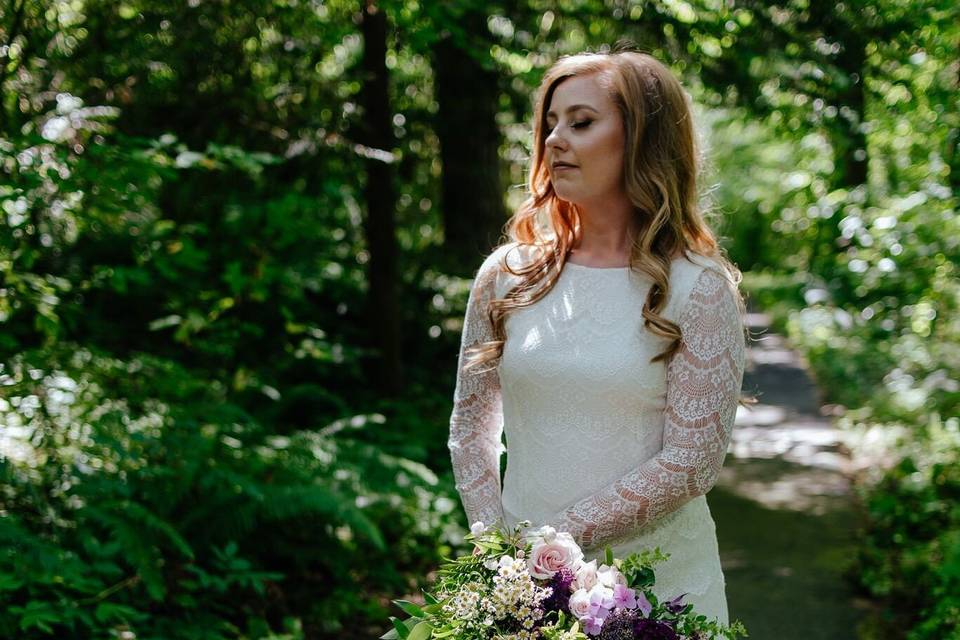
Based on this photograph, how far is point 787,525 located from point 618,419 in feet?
17.6

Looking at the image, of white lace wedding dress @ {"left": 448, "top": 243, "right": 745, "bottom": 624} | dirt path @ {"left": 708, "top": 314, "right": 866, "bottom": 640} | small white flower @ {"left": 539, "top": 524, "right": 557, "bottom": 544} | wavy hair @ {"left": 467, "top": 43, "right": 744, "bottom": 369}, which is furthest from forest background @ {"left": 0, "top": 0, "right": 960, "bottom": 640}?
small white flower @ {"left": 539, "top": 524, "right": 557, "bottom": 544}

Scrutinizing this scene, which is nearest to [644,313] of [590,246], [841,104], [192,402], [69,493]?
[590,246]

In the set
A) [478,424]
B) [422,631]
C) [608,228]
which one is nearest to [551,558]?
[422,631]

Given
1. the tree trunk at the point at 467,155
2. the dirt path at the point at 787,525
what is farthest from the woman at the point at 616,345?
the tree trunk at the point at 467,155

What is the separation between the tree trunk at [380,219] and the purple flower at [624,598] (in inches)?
209

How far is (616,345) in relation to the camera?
7.70 feet

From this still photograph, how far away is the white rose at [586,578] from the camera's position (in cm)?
190

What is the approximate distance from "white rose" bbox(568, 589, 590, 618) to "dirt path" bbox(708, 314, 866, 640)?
9.14ft

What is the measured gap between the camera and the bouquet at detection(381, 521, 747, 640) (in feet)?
5.96

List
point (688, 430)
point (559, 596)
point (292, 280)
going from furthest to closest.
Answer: point (292, 280)
point (688, 430)
point (559, 596)

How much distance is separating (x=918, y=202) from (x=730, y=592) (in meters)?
2.66

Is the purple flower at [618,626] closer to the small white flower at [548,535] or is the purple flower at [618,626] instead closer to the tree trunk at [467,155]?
the small white flower at [548,535]

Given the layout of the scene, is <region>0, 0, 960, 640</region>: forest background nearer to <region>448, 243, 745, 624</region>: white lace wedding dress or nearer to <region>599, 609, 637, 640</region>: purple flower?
<region>448, 243, 745, 624</region>: white lace wedding dress

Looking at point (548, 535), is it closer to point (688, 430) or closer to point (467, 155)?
point (688, 430)
